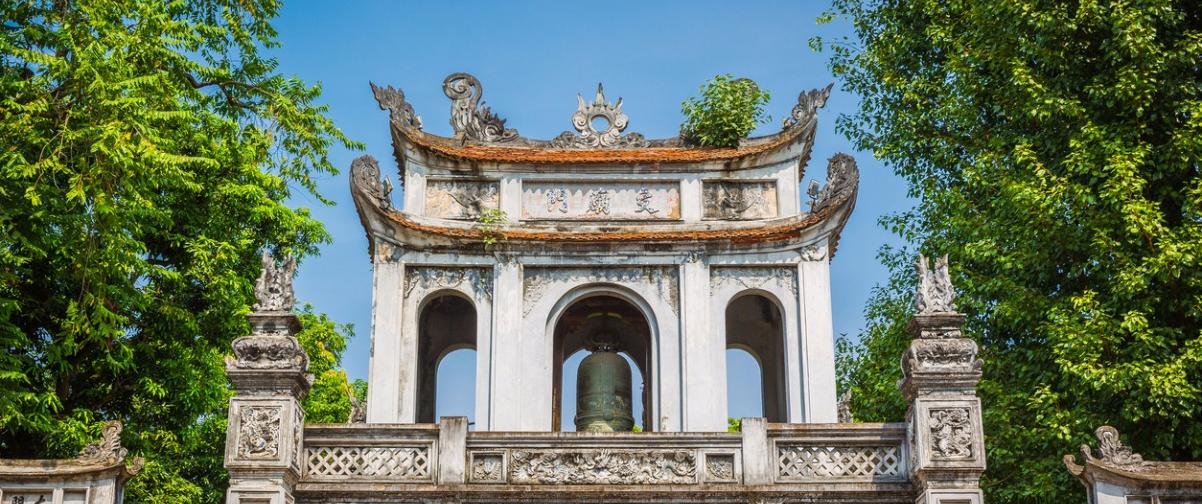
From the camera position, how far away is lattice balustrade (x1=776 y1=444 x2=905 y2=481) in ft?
40.0

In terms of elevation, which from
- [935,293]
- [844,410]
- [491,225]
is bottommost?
[844,410]

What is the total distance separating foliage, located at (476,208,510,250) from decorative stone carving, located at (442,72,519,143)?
157 centimetres

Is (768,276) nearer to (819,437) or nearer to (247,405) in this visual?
(819,437)

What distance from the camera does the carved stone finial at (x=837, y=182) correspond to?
17.3 metres

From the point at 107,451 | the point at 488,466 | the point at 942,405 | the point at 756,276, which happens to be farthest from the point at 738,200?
the point at 107,451

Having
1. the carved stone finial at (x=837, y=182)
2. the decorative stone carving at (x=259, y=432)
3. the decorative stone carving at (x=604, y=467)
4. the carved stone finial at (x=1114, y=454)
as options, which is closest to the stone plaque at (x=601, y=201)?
the carved stone finial at (x=837, y=182)

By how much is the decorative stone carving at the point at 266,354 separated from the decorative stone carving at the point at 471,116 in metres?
7.11

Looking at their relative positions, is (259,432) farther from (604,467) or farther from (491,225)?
(491,225)

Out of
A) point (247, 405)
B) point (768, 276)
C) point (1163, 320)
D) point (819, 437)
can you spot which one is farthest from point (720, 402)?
point (247, 405)

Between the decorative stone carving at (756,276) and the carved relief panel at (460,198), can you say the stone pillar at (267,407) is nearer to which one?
the carved relief panel at (460,198)

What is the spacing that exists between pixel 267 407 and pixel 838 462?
5.33 m

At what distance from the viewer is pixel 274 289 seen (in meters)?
12.4

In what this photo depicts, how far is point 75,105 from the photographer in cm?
1525

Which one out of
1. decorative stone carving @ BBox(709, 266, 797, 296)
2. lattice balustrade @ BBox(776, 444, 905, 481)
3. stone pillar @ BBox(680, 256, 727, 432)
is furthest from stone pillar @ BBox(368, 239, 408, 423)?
lattice balustrade @ BBox(776, 444, 905, 481)
